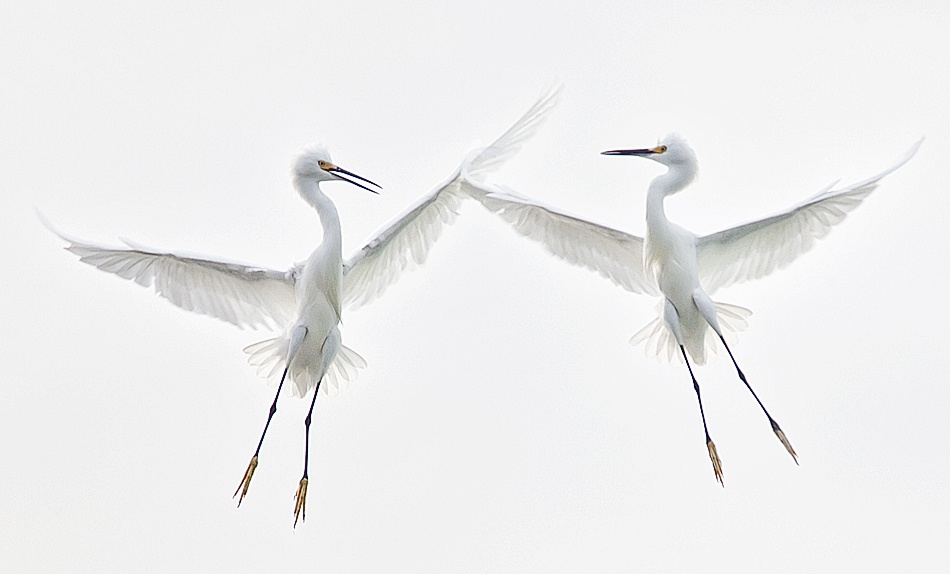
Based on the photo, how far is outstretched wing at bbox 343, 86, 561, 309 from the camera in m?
11.3

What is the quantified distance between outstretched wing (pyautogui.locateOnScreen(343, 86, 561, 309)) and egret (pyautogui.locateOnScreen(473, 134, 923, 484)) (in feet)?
0.84

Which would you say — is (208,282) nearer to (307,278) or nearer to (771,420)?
(307,278)

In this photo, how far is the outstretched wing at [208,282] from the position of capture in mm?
10891

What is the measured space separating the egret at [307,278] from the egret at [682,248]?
0.56m

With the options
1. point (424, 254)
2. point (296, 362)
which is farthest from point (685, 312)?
point (296, 362)

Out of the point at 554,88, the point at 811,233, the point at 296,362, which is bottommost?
the point at 296,362

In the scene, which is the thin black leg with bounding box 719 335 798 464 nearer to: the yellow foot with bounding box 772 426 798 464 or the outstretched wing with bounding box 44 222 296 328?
the yellow foot with bounding box 772 426 798 464

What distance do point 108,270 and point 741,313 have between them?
4.13 metres

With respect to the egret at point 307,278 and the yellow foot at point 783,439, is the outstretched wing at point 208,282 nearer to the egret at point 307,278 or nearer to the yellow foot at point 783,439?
the egret at point 307,278

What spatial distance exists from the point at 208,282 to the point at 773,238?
371 centimetres

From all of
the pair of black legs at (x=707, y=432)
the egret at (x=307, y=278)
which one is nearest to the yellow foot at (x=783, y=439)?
the pair of black legs at (x=707, y=432)

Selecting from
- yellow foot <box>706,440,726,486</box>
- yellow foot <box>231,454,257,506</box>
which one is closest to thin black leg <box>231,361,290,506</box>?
yellow foot <box>231,454,257,506</box>

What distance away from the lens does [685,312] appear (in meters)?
11.5

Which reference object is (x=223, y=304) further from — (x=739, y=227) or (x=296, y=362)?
(x=739, y=227)
